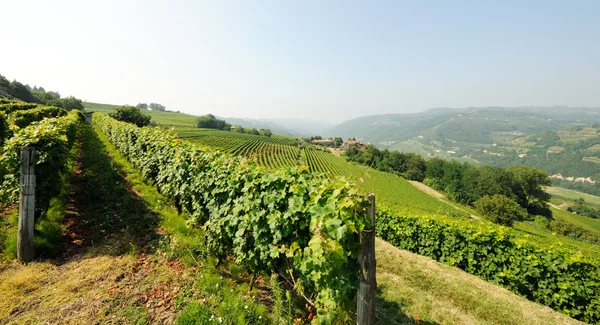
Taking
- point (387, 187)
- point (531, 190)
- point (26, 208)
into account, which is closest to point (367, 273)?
point (26, 208)

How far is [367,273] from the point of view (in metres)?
3.23

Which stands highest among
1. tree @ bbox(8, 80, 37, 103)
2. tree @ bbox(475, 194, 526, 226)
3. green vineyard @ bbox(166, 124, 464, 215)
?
tree @ bbox(8, 80, 37, 103)

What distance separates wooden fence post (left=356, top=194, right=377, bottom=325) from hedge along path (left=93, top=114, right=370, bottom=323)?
0.10m

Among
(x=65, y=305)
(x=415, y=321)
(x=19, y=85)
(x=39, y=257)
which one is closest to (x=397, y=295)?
(x=415, y=321)

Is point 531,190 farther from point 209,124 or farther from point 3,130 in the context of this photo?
point 209,124

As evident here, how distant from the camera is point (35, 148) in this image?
200 inches

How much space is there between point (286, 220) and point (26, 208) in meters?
5.15

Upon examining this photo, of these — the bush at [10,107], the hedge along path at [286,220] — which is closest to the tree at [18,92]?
the bush at [10,107]

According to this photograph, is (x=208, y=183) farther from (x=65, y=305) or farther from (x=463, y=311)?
(x=463, y=311)

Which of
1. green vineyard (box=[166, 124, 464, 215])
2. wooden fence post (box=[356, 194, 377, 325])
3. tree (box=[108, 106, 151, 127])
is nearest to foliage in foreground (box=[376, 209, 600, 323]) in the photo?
wooden fence post (box=[356, 194, 377, 325])

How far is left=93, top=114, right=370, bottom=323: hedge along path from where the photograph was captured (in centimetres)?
319

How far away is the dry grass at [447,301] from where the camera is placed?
6.05m

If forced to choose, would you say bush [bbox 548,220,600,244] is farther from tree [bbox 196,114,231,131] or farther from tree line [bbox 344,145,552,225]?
tree [bbox 196,114,231,131]

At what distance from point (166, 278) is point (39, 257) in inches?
104
